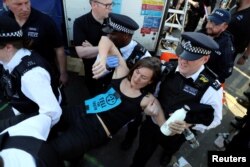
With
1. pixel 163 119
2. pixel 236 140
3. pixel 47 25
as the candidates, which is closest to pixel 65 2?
pixel 47 25

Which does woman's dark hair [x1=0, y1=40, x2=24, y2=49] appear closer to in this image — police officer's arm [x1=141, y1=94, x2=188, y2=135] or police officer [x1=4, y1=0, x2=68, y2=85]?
police officer [x1=4, y1=0, x2=68, y2=85]

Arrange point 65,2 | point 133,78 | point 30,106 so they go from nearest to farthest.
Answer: point 30,106
point 133,78
point 65,2

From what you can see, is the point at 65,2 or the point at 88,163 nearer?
the point at 88,163

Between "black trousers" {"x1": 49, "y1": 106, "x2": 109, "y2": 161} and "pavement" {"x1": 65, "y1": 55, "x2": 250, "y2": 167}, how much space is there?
1.01 metres

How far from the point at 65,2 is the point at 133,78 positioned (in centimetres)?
279

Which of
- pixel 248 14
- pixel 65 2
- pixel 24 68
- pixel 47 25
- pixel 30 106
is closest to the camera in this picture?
pixel 24 68

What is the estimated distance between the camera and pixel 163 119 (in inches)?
100

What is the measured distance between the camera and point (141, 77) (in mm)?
2484

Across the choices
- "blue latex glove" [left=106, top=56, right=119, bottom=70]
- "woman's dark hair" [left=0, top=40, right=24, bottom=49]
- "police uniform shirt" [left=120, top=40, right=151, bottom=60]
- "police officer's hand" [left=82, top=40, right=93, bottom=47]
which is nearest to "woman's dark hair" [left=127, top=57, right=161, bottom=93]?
"blue latex glove" [left=106, top=56, right=119, bottom=70]

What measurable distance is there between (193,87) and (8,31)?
5.77 feet

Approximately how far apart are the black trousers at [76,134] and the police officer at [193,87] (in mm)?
759

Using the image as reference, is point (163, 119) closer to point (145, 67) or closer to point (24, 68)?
point (145, 67)

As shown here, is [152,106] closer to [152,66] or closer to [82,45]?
[152,66]

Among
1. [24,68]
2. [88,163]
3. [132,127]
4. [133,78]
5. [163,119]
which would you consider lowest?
[88,163]
